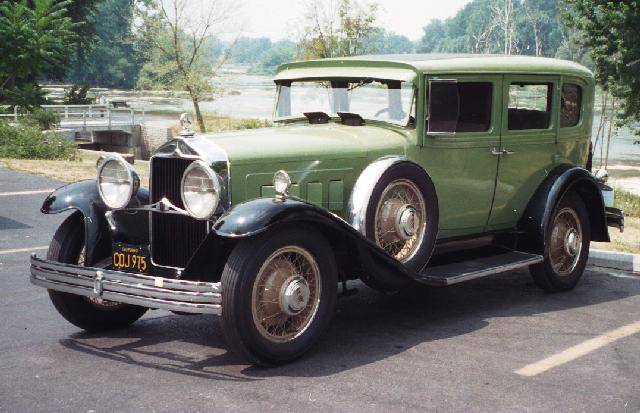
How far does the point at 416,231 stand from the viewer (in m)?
6.32

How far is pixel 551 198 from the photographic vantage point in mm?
7215

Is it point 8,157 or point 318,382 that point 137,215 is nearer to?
point 318,382

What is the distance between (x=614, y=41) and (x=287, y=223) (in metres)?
20.9

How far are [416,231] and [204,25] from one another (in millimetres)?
50485

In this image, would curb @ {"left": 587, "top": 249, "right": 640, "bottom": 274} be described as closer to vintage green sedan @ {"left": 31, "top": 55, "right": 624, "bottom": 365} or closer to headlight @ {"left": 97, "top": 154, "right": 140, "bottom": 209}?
vintage green sedan @ {"left": 31, "top": 55, "right": 624, "bottom": 365}

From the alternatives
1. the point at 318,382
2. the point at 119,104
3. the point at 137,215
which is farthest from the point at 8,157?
the point at 119,104

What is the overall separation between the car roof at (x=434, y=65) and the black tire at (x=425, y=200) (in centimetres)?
89

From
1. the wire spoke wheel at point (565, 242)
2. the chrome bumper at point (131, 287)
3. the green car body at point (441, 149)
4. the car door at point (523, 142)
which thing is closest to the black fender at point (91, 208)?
the chrome bumper at point (131, 287)

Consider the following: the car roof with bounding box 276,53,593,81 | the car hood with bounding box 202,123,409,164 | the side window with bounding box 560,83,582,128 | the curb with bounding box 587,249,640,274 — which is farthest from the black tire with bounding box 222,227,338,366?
the curb with bounding box 587,249,640,274

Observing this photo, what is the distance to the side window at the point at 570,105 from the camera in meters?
7.71

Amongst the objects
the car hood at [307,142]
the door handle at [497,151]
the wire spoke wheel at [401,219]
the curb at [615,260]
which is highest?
the car hood at [307,142]

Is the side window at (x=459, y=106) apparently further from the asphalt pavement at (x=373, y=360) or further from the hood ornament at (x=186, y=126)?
the hood ornament at (x=186, y=126)

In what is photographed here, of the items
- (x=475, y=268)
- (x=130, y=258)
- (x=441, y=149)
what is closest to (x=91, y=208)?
(x=130, y=258)

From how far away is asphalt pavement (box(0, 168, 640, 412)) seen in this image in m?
4.72
